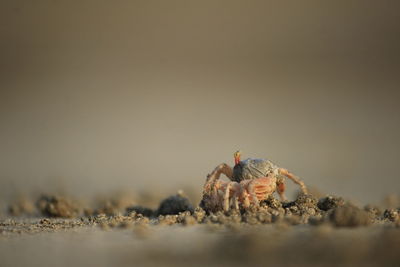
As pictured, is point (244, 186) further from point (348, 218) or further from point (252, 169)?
point (348, 218)

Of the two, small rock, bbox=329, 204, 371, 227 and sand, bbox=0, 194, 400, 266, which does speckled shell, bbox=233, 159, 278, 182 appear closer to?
sand, bbox=0, 194, 400, 266

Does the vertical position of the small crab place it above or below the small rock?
above

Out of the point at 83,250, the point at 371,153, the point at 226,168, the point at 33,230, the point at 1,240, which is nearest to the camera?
the point at 83,250

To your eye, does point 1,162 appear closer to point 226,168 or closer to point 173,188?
point 173,188

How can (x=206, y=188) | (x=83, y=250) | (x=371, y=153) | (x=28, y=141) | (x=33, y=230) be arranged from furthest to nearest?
(x=28, y=141) → (x=371, y=153) → (x=206, y=188) → (x=33, y=230) → (x=83, y=250)

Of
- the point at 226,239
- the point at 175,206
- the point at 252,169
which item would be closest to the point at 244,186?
the point at 252,169

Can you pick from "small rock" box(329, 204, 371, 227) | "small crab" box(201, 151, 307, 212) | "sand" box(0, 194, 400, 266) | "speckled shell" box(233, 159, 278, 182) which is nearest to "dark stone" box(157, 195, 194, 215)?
"sand" box(0, 194, 400, 266)

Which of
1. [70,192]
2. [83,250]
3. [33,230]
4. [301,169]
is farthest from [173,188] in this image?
[83,250]
